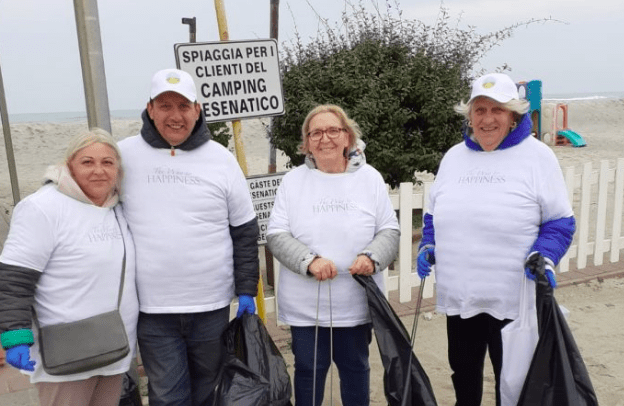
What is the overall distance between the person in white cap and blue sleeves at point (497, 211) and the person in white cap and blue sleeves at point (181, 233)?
35.1 inches

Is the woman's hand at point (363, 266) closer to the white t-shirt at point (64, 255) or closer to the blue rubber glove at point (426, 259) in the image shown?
the blue rubber glove at point (426, 259)

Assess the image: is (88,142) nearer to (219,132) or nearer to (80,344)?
(80,344)

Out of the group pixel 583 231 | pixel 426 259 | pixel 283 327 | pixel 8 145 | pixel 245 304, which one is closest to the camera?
pixel 245 304

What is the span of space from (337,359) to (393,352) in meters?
0.28

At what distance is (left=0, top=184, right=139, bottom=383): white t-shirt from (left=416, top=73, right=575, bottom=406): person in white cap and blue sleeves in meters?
1.41

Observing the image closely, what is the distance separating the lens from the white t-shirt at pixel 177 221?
2.31 metres

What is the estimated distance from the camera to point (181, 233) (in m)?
2.32

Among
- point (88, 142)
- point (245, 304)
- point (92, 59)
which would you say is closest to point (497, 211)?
point (245, 304)

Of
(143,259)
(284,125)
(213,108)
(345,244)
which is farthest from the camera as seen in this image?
(284,125)

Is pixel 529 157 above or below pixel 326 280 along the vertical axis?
above

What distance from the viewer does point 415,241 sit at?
657 cm

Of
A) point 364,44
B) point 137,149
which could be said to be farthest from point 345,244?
point 364,44

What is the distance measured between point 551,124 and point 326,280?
1838 cm

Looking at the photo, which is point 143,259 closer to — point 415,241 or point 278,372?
point 278,372
